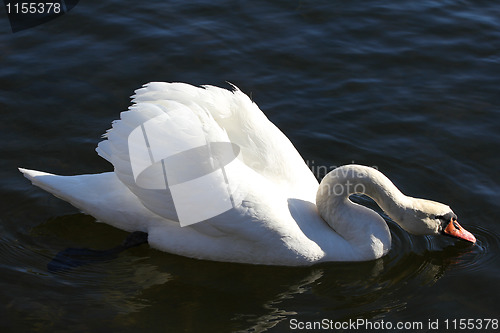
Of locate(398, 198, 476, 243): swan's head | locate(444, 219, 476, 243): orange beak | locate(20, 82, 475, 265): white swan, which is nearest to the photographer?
locate(20, 82, 475, 265): white swan

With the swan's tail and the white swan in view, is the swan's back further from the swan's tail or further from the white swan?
the swan's tail

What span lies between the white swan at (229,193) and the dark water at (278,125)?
0.32 metres

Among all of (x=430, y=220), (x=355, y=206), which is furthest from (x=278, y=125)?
(x=430, y=220)

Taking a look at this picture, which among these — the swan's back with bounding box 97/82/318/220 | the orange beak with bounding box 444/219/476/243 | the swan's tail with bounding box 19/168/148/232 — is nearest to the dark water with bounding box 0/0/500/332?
the orange beak with bounding box 444/219/476/243

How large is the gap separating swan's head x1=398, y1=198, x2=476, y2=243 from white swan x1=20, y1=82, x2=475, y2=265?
0.01 meters

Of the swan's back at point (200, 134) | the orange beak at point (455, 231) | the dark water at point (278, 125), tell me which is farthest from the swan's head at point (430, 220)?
the swan's back at point (200, 134)

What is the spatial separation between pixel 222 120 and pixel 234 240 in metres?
1.29

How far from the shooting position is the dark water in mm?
7516

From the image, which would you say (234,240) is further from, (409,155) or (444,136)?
(444,136)

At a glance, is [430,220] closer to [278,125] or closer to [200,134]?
[200,134]

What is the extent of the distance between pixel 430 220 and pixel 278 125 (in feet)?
Result: 9.53

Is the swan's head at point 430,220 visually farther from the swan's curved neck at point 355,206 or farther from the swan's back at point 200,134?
the swan's back at point 200,134

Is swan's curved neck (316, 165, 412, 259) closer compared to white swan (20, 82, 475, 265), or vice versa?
white swan (20, 82, 475, 265)

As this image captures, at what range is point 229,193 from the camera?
7.29 metres
